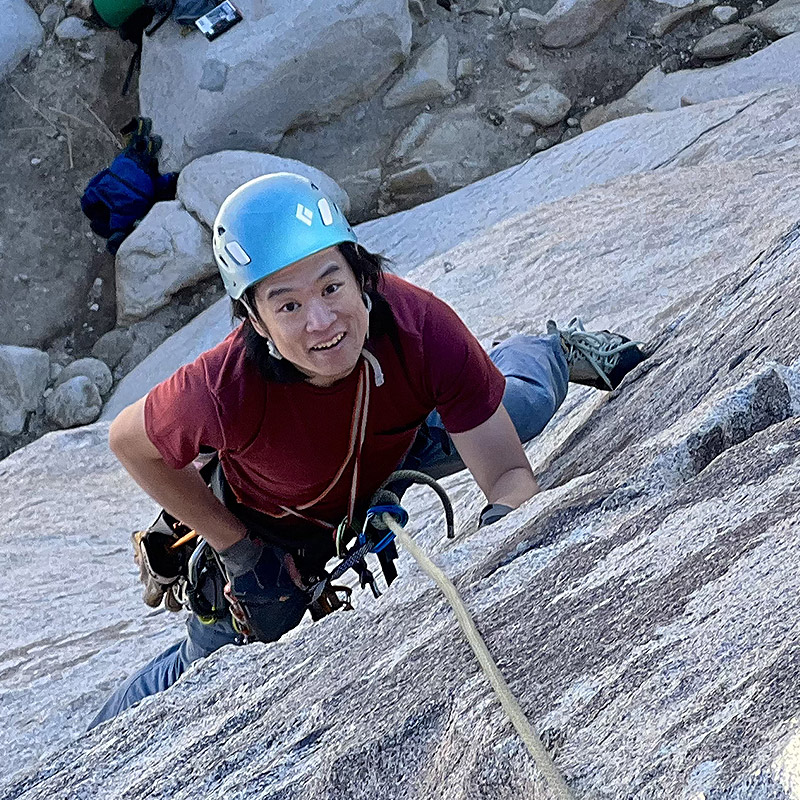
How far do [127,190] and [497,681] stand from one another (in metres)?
8.08

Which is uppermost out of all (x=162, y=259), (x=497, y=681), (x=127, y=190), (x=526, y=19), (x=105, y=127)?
(x=497, y=681)

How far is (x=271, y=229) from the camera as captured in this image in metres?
2.39

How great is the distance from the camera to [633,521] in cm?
222

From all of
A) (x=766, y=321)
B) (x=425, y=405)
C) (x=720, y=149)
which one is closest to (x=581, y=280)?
(x=720, y=149)

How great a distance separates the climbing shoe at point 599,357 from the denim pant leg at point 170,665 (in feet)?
5.59

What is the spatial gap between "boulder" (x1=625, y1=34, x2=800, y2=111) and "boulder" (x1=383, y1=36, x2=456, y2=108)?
75.9 inches

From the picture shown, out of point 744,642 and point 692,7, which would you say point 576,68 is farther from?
point 744,642

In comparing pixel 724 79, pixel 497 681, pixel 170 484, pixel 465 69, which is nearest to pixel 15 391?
pixel 465 69

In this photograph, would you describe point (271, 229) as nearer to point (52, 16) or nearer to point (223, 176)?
point (223, 176)

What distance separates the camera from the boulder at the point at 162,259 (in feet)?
28.0

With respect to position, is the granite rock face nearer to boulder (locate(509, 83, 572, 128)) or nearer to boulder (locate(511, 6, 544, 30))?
boulder (locate(509, 83, 572, 128))

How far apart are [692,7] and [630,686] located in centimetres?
933

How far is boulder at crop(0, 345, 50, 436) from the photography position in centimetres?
830

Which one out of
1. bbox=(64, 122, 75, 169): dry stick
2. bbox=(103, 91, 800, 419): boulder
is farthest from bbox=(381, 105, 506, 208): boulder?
bbox=(64, 122, 75, 169): dry stick
